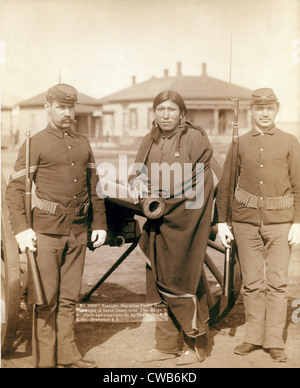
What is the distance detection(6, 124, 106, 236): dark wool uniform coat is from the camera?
10.9 ft

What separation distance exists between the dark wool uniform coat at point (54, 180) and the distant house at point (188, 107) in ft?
12.2

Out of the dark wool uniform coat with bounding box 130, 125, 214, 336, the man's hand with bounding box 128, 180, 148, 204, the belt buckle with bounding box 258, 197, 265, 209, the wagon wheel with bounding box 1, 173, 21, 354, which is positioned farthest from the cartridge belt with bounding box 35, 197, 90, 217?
the belt buckle with bounding box 258, 197, 265, 209

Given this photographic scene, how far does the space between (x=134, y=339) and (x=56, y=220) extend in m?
1.27

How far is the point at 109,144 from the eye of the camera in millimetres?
8695

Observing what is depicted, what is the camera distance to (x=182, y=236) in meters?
3.62

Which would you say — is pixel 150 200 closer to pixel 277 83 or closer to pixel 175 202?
pixel 175 202

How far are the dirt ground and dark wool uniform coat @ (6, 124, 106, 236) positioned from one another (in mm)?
957

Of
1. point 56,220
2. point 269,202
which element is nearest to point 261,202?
point 269,202

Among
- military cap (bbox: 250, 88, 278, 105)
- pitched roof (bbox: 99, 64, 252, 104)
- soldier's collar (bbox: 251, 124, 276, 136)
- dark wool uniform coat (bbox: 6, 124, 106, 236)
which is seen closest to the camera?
dark wool uniform coat (bbox: 6, 124, 106, 236)

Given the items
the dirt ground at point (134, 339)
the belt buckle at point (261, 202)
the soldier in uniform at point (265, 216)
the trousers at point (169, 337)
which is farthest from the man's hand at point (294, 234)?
the trousers at point (169, 337)

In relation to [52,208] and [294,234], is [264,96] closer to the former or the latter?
[294,234]

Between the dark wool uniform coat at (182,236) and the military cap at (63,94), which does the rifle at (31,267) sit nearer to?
the military cap at (63,94)

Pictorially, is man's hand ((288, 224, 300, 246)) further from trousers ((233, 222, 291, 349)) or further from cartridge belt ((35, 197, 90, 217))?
cartridge belt ((35, 197, 90, 217))
